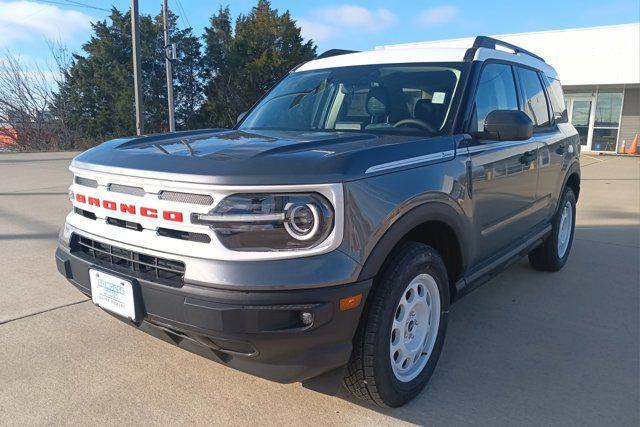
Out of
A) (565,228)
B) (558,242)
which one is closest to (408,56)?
(558,242)

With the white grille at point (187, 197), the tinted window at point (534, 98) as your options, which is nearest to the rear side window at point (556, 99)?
the tinted window at point (534, 98)

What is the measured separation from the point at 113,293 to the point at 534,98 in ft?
12.1

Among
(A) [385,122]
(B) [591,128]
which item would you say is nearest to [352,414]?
(A) [385,122]

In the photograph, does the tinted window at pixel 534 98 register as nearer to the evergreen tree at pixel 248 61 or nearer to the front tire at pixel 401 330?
the front tire at pixel 401 330

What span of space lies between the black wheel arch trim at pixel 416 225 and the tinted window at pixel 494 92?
2.36ft

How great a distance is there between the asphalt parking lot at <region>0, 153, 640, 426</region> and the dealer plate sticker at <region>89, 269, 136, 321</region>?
587 mm

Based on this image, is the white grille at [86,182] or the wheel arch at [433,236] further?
the white grille at [86,182]

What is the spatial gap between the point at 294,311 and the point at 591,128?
22.8 meters

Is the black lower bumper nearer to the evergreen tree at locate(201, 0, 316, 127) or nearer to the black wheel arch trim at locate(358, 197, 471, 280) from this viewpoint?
the black wheel arch trim at locate(358, 197, 471, 280)

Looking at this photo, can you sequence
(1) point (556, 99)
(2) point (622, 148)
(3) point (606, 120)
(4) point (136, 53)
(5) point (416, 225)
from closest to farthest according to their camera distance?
(5) point (416, 225) → (1) point (556, 99) → (4) point (136, 53) → (2) point (622, 148) → (3) point (606, 120)

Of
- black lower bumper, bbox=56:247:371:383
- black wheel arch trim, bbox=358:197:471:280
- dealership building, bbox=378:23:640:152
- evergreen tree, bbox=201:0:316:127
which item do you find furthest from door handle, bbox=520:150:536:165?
evergreen tree, bbox=201:0:316:127

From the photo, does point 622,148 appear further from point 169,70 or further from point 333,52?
point 333,52

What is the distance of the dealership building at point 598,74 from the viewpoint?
19.1 m

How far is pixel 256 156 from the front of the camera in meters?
2.23
